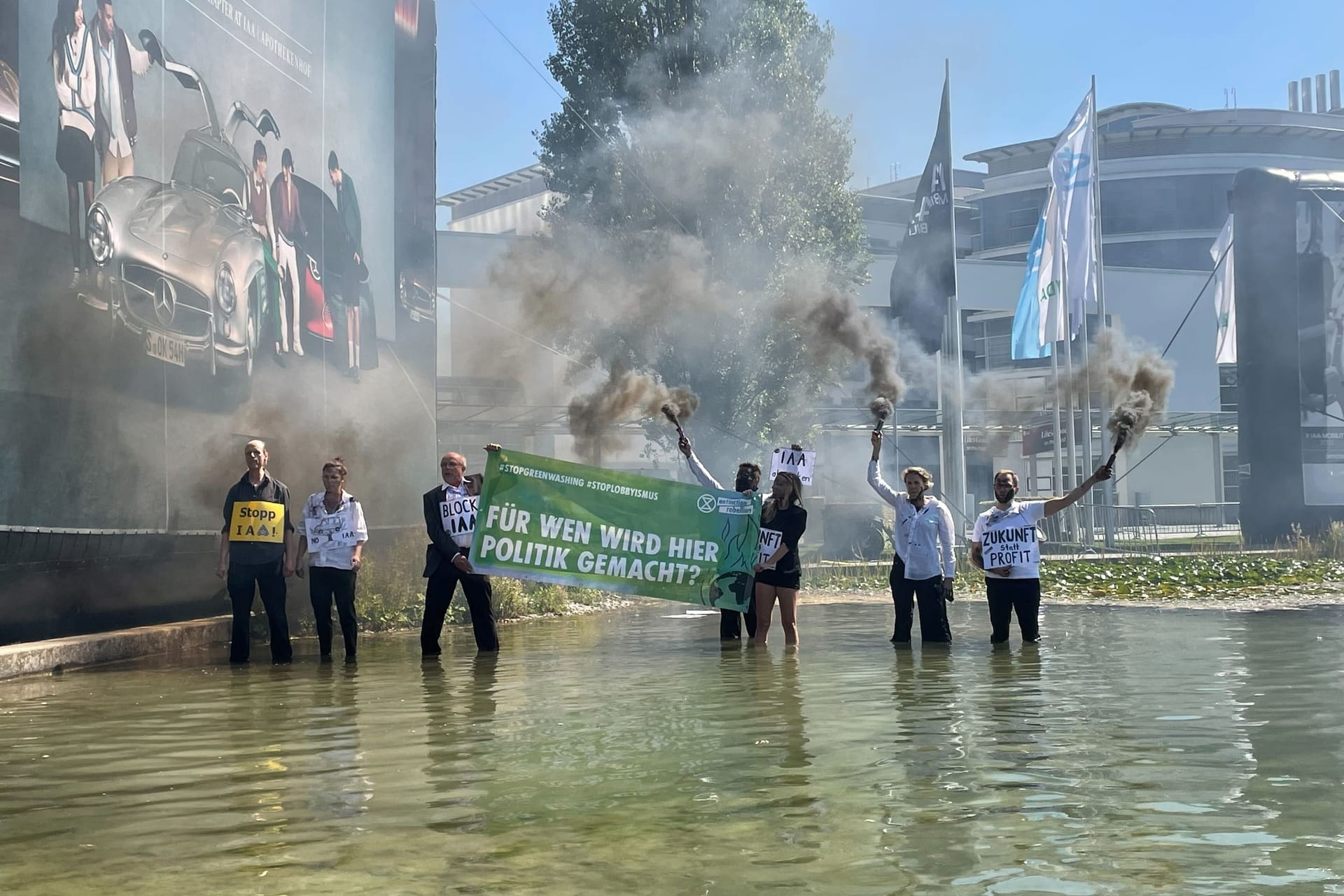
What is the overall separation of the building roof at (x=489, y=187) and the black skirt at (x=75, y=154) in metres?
36.0

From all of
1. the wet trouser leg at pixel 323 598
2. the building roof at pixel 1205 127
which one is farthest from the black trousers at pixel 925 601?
the building roof at pixel 1205 127

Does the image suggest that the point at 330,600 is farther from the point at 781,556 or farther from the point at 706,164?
the point at 706,164

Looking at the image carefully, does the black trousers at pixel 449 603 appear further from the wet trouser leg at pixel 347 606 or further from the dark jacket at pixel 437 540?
the wet trouser leg at pixel 347 606

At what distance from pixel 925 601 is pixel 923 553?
461 millimetres

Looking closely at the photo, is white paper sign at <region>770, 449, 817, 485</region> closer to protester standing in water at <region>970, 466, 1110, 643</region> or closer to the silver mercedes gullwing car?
protester standing in water at <region>970, 466, 1110, 643</region>

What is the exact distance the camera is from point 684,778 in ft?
20.0

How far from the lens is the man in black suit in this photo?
11703mm

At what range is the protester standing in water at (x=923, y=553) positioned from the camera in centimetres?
1178

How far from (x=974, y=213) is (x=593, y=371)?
108 feet

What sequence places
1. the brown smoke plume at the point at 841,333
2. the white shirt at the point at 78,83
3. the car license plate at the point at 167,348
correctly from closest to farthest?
the white shirt at the point at 78,83 < the car license plate at the point at 167,348 < the brown smoke plume at the point at 841,333

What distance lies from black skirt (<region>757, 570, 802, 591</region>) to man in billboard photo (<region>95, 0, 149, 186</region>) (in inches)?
251

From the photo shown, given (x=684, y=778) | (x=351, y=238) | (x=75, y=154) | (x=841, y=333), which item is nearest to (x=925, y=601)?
(x=684, y=778)

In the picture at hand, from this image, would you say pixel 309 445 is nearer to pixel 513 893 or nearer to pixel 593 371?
pixel 513 893

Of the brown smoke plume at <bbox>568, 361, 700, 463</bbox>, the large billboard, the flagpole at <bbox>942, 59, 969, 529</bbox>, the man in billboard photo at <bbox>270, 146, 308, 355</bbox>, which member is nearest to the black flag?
the flagpole at <bbox>942, 59, 969, 529</bbox>
